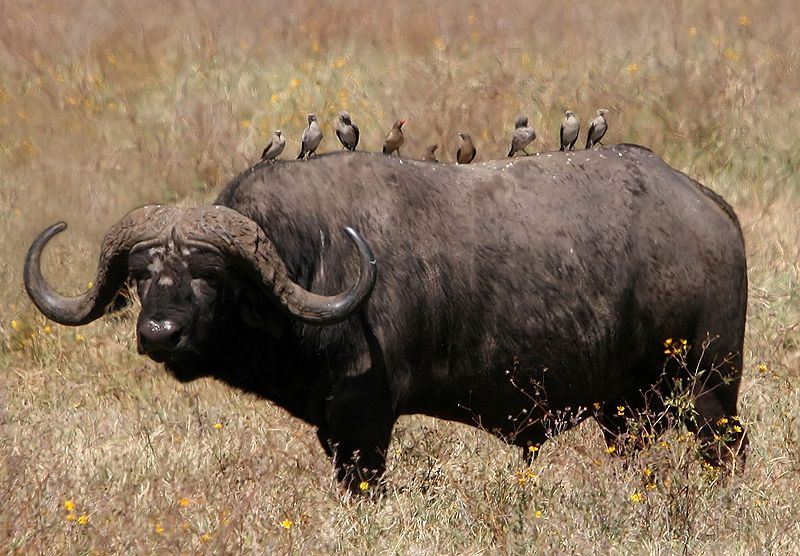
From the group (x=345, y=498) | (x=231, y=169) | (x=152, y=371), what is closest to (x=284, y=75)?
(x=231, y=169)

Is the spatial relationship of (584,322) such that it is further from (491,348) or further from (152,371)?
(152,371)

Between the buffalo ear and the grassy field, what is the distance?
0.67 meters

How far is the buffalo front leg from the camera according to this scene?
6.40m

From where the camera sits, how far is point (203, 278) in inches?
245

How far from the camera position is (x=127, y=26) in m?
17.0

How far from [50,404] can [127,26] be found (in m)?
8.97

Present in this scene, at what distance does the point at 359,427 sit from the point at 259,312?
0.67 m

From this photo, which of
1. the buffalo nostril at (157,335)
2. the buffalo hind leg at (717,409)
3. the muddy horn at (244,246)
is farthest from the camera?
the buffalo hind leg at (717,409)

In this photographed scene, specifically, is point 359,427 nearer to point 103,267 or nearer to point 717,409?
point 103,267

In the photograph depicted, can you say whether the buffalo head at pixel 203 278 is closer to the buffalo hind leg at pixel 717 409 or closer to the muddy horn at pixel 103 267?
the muddy horn at pixel 103 267

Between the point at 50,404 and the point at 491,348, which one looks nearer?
the point at 491,348

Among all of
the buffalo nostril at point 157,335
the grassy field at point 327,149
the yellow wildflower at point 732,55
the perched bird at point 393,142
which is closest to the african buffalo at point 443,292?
the buffalo nostril at point 157,335

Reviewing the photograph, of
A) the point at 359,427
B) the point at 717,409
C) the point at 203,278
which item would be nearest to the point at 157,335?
the point at 203,278

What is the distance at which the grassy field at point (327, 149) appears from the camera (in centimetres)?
601
